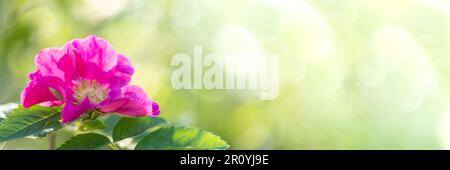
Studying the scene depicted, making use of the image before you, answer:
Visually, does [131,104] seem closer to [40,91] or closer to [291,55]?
[40,91]

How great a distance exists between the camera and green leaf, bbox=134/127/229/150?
44cm

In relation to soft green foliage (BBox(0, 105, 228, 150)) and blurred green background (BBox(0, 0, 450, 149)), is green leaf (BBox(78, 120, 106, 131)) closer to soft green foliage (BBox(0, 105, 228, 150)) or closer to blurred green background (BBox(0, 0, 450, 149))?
soft green foliage (BBox(0, 105, 228, 150))

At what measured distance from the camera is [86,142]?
47cm

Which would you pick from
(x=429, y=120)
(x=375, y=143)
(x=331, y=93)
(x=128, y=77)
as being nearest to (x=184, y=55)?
(x=331, y=93)

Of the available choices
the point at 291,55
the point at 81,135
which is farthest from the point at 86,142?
the point at 291,55

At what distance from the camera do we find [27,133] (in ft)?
1.46

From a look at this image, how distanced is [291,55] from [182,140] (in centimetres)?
120

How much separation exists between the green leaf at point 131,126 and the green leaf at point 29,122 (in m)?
0.05

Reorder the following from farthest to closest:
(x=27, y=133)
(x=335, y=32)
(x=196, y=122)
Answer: (x=335, y=32) < (x=196, y=122) < (x=27, y=133)

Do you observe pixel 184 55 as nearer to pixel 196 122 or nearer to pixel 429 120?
pixel 196 122

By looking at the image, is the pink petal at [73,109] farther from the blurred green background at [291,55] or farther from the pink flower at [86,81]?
the blurred green background at [291,55]

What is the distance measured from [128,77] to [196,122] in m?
1.02

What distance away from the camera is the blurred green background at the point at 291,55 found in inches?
60.0

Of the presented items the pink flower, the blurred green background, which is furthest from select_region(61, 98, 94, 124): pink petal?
the blurred green background
